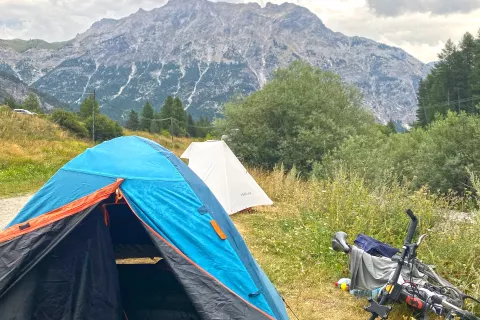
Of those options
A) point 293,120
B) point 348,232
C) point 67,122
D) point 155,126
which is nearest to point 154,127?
point 155,126

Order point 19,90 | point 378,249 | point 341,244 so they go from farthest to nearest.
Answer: point 19,90 → point 378,249 → point 341,244

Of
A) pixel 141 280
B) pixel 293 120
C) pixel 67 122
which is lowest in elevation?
pixel 141 280

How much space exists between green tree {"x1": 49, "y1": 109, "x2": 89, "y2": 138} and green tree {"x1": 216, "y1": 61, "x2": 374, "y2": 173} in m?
15.1

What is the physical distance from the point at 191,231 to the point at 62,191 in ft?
4.66

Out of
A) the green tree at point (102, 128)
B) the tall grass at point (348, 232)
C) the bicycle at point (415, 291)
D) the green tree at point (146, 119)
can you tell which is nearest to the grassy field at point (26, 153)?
the tall grass at point (348, 232)

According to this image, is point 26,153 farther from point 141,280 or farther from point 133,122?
point 133,122

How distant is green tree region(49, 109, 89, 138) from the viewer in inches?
1118

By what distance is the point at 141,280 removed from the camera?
16.7 feet

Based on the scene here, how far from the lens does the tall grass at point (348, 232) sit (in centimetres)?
520

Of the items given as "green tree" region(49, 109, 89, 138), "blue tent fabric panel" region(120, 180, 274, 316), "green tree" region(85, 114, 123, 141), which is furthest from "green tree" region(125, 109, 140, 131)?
"blue tent fabric panel" region(120, 180, 274, 316)

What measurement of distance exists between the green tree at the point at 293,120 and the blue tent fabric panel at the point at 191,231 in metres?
11.4

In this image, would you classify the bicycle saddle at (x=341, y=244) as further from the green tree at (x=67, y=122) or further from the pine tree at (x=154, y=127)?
the pine tree at (x=154, y=127)

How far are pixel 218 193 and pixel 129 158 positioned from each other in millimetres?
6165

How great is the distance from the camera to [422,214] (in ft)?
20.9
